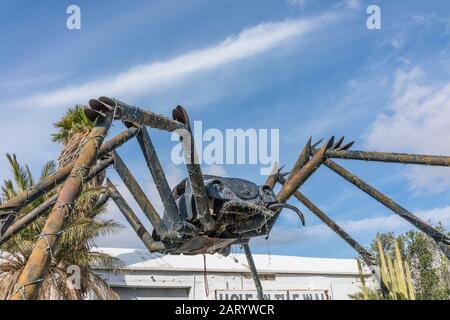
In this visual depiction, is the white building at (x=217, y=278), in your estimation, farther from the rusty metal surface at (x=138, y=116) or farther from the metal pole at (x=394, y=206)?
the rusty metal surface at (x=138, y=116)

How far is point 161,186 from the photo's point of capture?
314 inches

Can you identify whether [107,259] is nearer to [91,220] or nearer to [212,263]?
[91,220]

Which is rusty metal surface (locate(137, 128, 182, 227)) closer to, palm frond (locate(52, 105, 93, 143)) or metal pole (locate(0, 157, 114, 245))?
metal pole (locate(0, 157, 114, 245))

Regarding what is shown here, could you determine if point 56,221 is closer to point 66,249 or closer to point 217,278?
point 66,249

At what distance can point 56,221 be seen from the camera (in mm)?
4816

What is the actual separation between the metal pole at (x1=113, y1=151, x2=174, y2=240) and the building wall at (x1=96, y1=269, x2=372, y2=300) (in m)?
9.72

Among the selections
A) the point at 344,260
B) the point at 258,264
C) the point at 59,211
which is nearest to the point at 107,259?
the point at 258,264

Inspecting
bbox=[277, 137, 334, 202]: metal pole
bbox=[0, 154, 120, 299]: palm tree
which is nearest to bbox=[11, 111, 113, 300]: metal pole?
bbox=[277, 137, 334, 202]: metal pole

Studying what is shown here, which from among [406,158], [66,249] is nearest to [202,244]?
[406,158]

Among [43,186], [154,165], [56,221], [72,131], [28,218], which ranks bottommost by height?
[56,221]

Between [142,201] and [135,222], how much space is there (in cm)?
149

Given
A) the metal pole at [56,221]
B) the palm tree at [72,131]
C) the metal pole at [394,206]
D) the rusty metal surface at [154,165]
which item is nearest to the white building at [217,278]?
the palm tree at [72,131]
